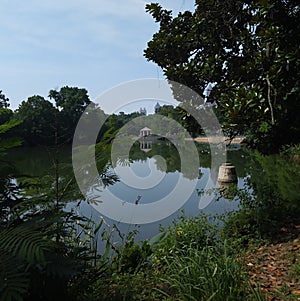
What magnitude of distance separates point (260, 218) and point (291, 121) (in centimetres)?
131

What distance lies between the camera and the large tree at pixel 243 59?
2748mm

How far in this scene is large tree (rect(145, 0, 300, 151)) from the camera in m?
2.75

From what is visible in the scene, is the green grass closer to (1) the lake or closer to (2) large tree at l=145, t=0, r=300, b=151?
(1) the lake

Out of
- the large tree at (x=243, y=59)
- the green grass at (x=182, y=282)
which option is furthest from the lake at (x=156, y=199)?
the large tree at (x=243, y=59)

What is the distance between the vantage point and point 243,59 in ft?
11.6

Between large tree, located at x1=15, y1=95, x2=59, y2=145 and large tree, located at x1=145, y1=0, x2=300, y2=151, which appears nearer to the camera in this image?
large tree, located at x1=15, y1=95, x2=59, y2=145

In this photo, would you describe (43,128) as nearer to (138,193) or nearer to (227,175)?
(138,193)

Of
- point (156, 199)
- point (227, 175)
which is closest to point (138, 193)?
point (156, 199)

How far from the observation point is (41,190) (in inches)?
64.5

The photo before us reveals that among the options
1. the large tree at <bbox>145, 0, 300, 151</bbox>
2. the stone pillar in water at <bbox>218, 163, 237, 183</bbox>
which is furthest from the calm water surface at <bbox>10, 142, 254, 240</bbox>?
the large tree at <bbox>145, 0, 300, 151</bbox>

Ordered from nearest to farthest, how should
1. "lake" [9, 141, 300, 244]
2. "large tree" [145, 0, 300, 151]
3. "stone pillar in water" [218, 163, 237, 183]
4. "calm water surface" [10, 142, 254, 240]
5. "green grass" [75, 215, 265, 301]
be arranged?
"green grass" [75, 215, 265, 301] → "calm water surface" [10, 142, 254, 240] → "large tree" [145, 0, 300, 151] → "lake" [9, 141, 300, 244] → "stone pillar in water" [218, 163, 237, 183]

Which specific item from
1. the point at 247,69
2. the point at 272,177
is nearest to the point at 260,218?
the point at 247,69

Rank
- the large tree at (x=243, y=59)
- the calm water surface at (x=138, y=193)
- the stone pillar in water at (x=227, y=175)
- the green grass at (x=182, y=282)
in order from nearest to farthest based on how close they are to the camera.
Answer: the green grass at (x=182, y=282) < the calm water surface at (x=138, y=193) < the large tree at (x=243, y=59) < the stone pillar in water at (x=227, y=175)

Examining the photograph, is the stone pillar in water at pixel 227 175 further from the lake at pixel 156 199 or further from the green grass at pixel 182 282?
the green grass at pixel 182 282
